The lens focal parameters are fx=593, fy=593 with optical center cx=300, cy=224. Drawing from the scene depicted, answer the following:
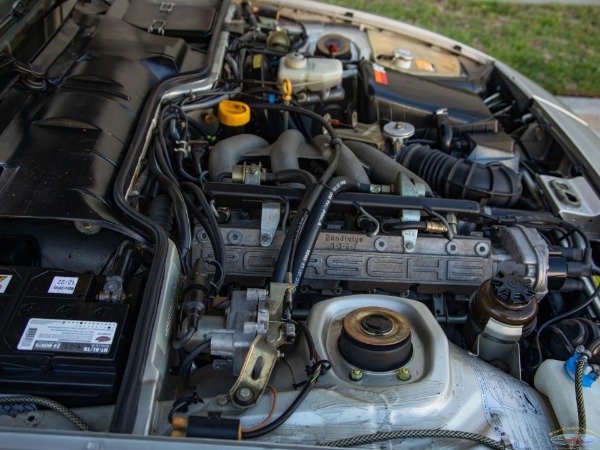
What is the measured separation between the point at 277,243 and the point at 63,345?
758 mm

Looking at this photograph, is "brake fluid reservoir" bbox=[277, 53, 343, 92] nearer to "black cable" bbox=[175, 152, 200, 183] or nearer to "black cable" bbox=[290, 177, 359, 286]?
"black cable" bbox=[175, 152, 200, 183]

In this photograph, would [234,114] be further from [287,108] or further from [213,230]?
[213,230]

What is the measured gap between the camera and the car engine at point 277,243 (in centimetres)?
133

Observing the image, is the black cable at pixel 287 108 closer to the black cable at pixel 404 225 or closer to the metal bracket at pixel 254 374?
the black cable at pixel 404 225

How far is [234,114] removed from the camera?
2211 millimetres

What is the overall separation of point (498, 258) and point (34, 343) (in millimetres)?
1377

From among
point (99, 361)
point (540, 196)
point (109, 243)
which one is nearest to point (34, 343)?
point (99, 361)

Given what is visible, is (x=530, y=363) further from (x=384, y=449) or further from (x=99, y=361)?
(x=99, y=361)

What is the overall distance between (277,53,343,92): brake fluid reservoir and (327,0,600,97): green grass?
10.9ft

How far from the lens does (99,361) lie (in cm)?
127

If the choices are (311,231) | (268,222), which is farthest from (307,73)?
(311,231)

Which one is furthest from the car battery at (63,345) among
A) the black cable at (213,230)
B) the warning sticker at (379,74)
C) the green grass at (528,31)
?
the green grass at (528,31)

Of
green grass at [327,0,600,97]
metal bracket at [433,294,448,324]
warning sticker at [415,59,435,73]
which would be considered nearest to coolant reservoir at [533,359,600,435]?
metal bracket at [433,294,448,324]

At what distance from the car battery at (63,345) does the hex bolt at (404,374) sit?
0.65m
